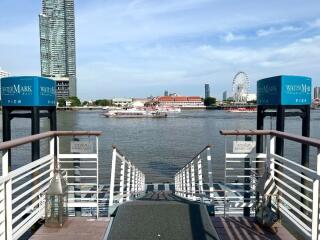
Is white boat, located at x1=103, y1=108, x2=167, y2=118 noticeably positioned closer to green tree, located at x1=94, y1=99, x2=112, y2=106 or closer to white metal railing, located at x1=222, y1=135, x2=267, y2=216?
white metal railing, located at x1=222, y1=135, x2=267, y2=216

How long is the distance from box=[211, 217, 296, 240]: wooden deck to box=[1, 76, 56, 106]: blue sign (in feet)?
11.8

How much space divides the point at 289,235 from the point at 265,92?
3730 mm

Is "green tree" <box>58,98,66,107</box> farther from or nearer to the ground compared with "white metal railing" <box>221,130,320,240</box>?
farther from the ground

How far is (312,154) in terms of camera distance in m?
21.5

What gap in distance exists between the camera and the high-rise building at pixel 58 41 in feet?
576

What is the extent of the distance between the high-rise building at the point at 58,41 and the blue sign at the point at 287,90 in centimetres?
16926

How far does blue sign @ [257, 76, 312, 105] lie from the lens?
6781 mm

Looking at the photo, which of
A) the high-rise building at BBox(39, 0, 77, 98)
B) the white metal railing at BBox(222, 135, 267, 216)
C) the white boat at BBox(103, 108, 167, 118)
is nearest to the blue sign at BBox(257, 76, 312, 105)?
the white metal railing at BBox(222, 135, 267, 216)

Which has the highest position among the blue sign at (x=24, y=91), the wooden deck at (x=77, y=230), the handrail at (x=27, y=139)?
the blue sign at (x=24, y=91)

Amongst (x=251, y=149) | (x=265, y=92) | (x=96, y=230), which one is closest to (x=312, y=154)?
(x=265, y=92)

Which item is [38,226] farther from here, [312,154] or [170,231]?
[312,154]

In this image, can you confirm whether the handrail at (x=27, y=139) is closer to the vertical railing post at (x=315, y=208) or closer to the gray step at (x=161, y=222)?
the gray step at (x=161, y=222)

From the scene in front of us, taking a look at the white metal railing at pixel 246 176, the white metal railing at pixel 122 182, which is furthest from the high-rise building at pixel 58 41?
the white metal railing at pixel 246 176

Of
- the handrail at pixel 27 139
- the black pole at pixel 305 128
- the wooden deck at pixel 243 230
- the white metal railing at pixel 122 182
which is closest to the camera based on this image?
the handrail at pixel 27 139
